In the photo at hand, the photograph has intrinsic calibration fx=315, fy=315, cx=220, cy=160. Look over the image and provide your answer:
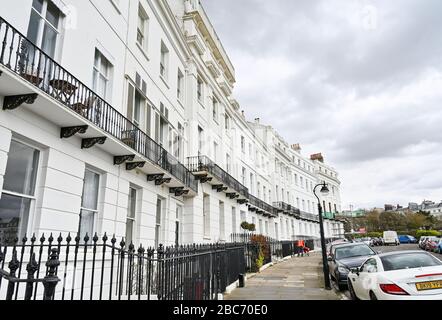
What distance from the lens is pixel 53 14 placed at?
805cm

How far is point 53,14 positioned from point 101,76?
7.61 feet

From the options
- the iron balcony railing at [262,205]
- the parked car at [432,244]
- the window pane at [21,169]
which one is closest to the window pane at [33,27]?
the window pane at [21,169]

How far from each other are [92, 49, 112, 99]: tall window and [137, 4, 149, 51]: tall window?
3.02m

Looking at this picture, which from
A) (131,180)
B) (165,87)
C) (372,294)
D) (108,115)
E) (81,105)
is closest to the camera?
(372,294)

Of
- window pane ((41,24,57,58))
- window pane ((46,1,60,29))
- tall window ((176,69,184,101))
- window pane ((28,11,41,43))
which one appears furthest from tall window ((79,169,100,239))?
tall window ((176,69,184,101))

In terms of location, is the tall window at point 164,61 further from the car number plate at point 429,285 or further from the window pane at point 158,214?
the car number plate at point 429,285

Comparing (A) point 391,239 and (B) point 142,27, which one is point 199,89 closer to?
(B) point 142,27

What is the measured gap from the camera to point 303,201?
5062 cm

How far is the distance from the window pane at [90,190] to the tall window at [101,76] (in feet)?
8.68

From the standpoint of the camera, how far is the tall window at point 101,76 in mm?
9691

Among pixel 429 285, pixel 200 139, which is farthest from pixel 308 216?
pixel 429 285
